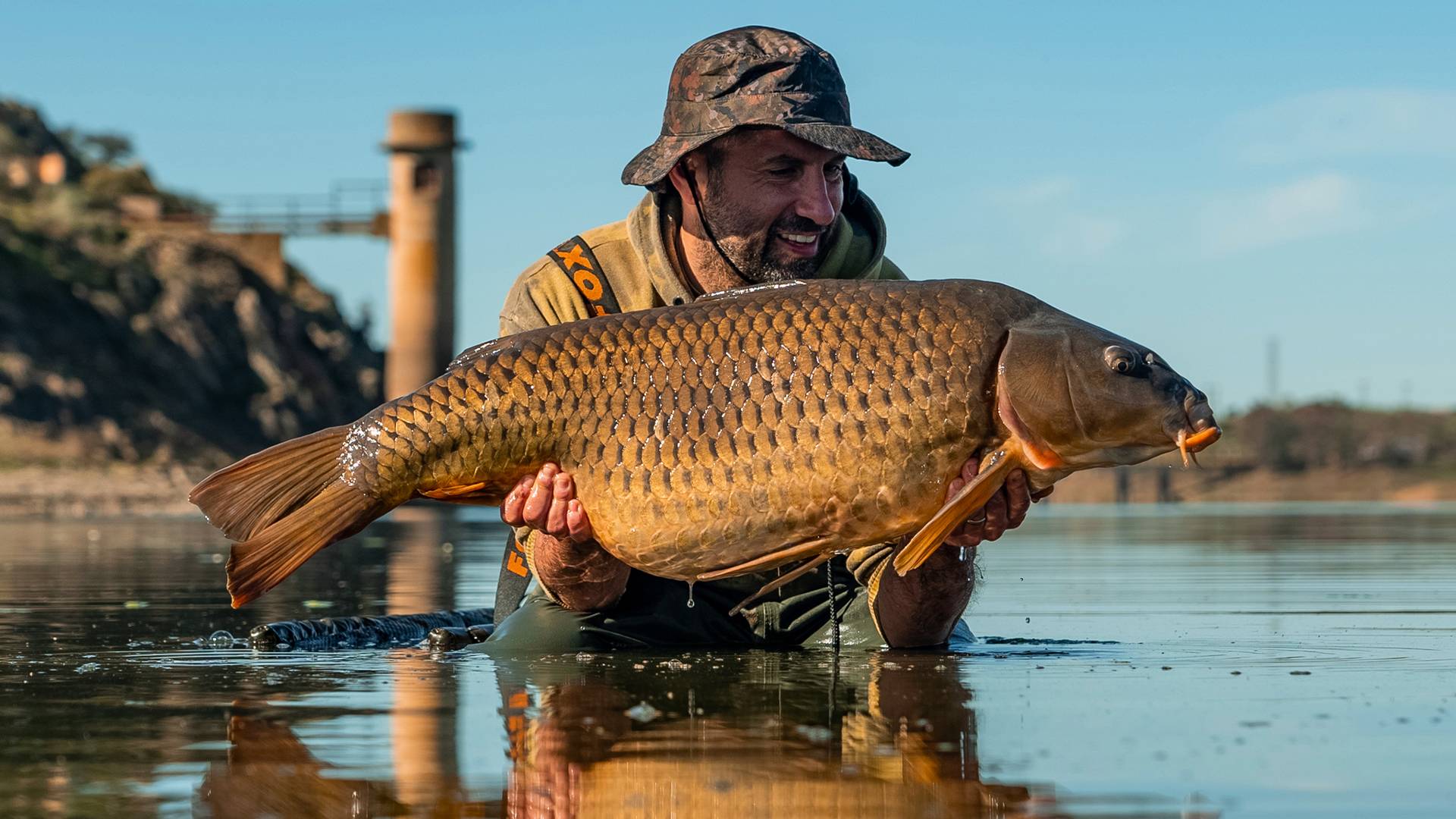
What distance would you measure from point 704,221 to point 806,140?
0.40 metres

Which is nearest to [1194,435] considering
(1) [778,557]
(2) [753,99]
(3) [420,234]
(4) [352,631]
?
(1) [778,557]

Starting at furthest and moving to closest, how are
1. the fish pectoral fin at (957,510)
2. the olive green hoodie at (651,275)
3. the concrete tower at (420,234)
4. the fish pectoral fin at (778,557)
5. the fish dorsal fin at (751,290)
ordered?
1. the concrete tower at (420,234)
2. the olive green hoodie at (651,275)
3. the fish dorsal fin at (751,290)
4. the fish pectoral fin at (778,557)
5. the fish pectoral fin at (957,510)

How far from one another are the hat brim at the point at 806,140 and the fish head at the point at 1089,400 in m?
0.97

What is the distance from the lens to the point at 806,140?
516cm

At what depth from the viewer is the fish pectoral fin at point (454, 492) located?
14.6ft

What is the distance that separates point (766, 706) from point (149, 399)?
44.8 meters

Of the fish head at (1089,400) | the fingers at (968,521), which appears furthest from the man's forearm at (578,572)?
the fish head at (1089,400)

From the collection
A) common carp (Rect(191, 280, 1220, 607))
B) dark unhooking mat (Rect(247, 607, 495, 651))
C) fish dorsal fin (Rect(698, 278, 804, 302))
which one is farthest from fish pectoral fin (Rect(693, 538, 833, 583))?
dark unhooking mat (Rect(247, 607, 495, 651))

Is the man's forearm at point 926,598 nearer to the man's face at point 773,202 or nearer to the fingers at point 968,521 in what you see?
the fingers at point 968,521

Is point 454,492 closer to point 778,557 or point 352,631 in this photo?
point 778,557

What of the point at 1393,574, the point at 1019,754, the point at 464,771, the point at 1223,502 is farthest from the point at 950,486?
the point at 1223,502

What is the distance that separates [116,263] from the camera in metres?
52.1

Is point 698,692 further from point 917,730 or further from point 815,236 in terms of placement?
point 815,236

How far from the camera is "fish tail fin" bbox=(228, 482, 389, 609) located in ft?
14.2
